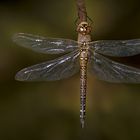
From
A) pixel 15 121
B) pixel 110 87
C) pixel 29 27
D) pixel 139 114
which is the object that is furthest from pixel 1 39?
pixel 139 114

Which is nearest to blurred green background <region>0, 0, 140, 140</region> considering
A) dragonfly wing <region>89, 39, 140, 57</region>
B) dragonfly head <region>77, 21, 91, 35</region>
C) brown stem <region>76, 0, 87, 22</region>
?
dragonfly wing <region>89, 39, 140, 57</region>

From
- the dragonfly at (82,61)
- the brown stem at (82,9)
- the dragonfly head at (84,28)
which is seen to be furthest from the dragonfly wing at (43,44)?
the brown stem at (82,9)

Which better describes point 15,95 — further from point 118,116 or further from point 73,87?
point 118,116

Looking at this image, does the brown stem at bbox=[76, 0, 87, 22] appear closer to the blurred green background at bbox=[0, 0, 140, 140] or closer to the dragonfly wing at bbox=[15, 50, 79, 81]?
the dragonfly wing at bbox=[15, 50, 79, 81]

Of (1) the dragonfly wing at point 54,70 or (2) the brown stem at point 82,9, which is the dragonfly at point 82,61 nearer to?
(1) the dragonfly wing at point 54,70

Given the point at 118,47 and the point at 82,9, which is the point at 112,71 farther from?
the point at 82,9
